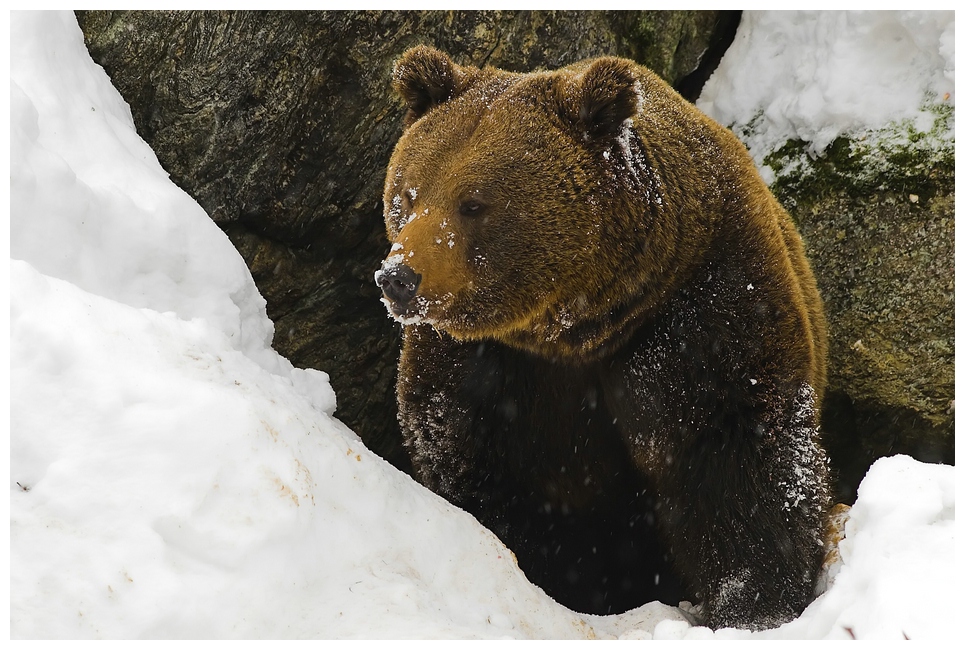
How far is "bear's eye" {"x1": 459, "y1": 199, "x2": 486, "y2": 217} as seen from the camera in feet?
11.1

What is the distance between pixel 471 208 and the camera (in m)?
3.38

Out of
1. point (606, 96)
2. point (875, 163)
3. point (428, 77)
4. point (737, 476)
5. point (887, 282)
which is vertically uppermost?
point (606, 96)

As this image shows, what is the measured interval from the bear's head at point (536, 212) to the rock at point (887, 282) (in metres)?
2.75

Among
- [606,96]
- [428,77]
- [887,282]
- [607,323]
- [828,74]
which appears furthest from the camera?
[828,74]

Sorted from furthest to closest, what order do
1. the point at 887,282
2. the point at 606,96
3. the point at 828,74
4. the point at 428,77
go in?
the point at 828,74 < the point at 887,282 < the point at 428,77 < the point at 606,96

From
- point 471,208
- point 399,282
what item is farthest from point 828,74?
point 399,282

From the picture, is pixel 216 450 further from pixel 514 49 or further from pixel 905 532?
pixel 514 49

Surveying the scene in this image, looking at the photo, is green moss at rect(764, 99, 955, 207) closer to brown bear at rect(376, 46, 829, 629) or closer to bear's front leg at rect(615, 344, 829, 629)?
brown bear at rect(376, 46, 829, 629)

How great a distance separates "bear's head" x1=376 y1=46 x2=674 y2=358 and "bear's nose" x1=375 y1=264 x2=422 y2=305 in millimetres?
18

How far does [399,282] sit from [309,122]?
2.30 metres

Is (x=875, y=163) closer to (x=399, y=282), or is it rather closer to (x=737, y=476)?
(x=737, y=476)

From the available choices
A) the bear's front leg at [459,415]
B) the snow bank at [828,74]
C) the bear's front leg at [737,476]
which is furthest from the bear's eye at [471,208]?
the snow bank at [828,74]

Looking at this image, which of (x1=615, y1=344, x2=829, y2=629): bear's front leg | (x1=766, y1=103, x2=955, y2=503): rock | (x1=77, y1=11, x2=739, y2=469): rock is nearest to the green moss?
(x1=766, y1=103, x2=955, y2=503): rock
